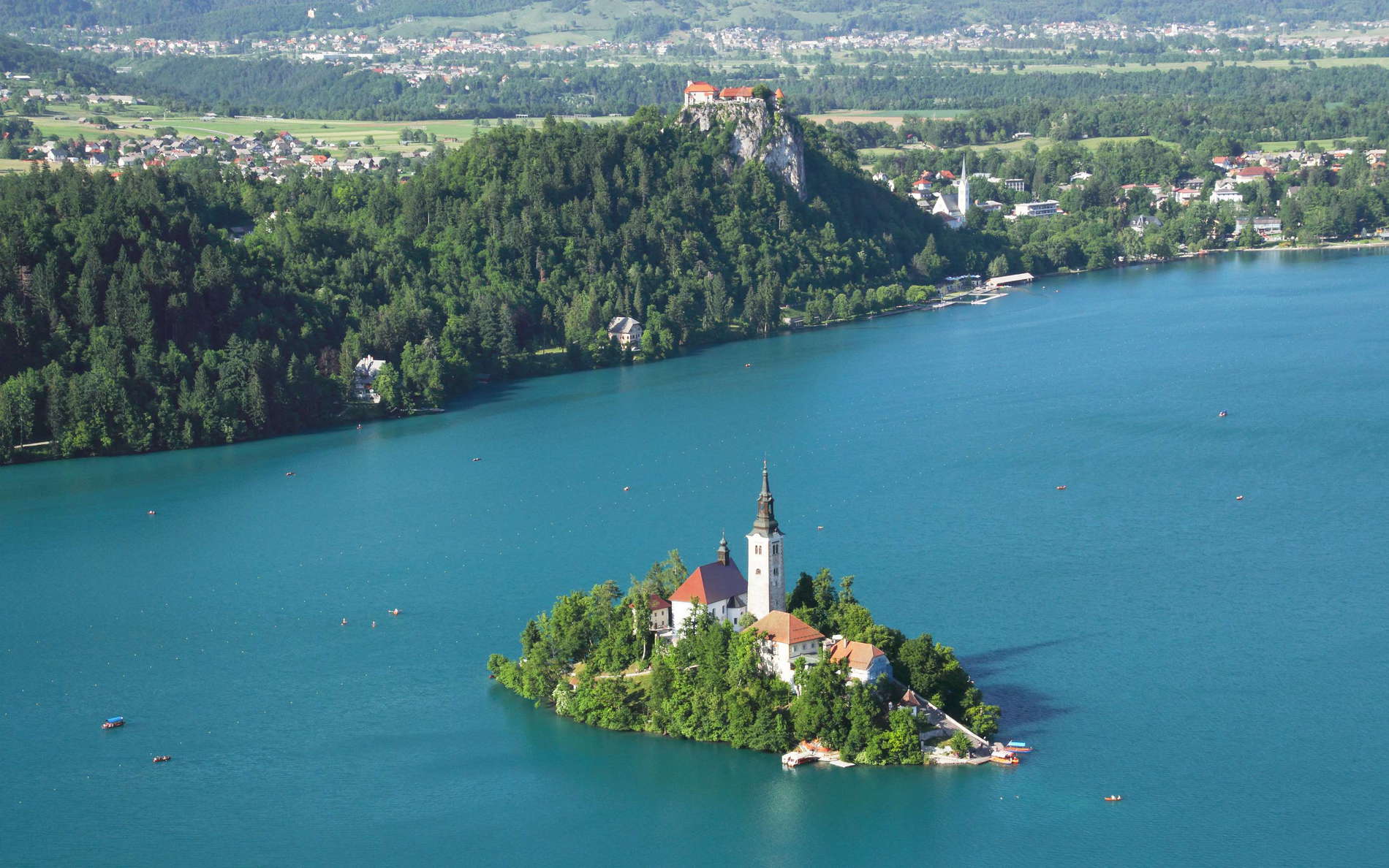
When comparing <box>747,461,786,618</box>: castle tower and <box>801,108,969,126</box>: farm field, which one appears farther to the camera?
<box>801,108,969,126</box>: farm field

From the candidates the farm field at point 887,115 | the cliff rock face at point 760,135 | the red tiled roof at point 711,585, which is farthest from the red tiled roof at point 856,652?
the farm field at point 887,115

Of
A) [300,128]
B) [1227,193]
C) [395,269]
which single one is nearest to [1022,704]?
[395,269]

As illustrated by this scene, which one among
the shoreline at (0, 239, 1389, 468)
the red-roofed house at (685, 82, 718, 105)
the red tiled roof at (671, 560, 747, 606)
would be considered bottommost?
the shoreline at (0, 239, 1389, 468)

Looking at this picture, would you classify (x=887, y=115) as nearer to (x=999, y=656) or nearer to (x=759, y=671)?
(x=999, y=656)

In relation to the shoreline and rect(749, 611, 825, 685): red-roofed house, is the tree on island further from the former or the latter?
the shoreline

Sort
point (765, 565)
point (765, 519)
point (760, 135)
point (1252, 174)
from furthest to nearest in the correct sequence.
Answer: point (1252, 174) → point (760, 135) → point (765, 565) → point (765, 519)

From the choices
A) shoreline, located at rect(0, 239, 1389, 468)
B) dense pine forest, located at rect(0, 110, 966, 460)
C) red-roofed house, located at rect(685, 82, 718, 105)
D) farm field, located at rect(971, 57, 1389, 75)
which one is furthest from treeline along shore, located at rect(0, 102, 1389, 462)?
farm field, located at rect(971, 57, 1389, 75)

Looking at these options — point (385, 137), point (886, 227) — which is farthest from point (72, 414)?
point (385, 137)

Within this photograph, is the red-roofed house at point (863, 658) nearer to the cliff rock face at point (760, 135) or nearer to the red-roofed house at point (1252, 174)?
the cliff rock face at point (760, 135)
